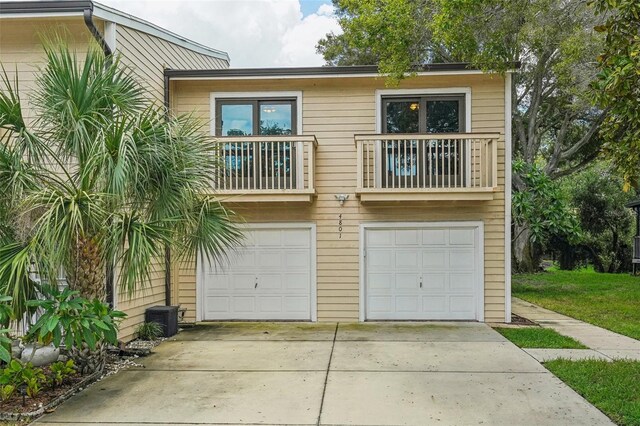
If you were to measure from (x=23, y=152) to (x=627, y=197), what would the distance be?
2311 cm

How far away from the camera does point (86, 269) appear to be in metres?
5.29

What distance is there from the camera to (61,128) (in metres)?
5.15

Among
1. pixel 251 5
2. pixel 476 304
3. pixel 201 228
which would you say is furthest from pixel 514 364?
pixel 251 5

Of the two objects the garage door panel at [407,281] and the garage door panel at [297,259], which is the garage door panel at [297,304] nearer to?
the garage door panel at [297,259]

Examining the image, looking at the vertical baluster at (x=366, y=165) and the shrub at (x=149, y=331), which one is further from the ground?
the vertical baluster at (x=366, y=165)

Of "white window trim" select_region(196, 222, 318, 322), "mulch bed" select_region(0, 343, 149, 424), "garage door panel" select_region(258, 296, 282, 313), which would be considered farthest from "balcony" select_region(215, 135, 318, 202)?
"mulch bed" select_region(0, 343, 149, 424)

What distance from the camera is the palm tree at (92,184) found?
15.4ft

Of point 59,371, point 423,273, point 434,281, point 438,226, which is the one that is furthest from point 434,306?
point 59,371

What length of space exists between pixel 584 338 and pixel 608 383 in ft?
9.38

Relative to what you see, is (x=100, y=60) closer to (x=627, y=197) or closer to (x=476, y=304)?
(x=476, y=304)

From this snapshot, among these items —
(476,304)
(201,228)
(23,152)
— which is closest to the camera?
(23,152)

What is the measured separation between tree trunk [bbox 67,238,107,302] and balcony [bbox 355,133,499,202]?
4.71 m

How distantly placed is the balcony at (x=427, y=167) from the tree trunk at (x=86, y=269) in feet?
15.4

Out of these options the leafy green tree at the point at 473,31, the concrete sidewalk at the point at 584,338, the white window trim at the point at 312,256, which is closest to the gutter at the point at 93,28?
the leafy green tree at the point at 473,31
